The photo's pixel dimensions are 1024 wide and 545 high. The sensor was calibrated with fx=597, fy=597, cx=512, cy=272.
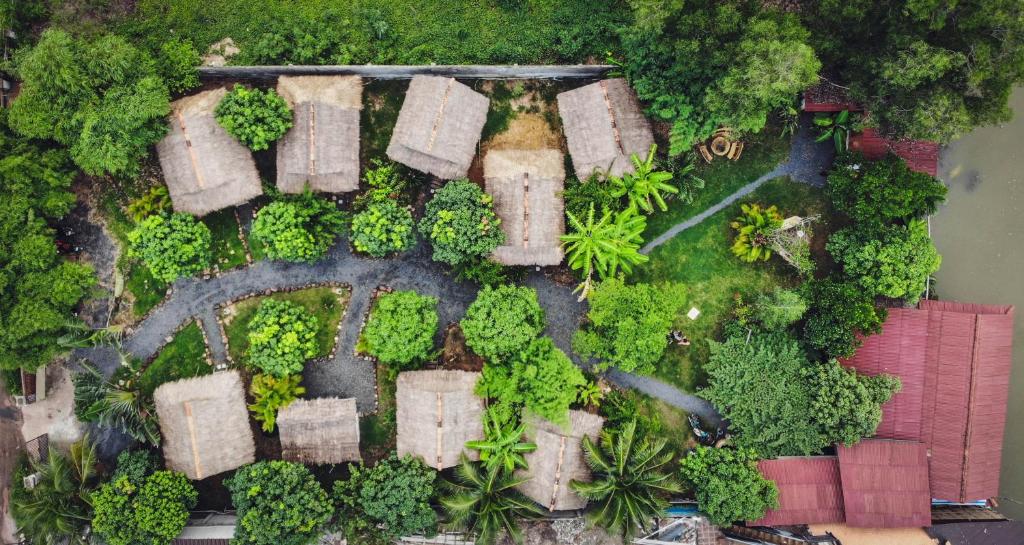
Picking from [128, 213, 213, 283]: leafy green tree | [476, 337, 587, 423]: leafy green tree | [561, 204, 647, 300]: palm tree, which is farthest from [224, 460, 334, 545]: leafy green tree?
[561, 204, 647, 300]: palm tree

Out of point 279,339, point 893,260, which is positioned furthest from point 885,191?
point 279,339

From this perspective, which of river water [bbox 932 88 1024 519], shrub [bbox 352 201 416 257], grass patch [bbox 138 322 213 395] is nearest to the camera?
shrub [bbox 352 201 416 257]

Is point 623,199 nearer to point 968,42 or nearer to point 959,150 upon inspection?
point 968,42

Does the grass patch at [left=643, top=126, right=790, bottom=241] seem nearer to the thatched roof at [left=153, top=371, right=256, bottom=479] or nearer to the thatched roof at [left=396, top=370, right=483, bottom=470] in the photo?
the thatched roof at [left=396, top=370, right=483, bottom=470]

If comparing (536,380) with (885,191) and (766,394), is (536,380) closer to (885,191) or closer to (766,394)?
(766,394)

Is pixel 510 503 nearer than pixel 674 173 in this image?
Yes

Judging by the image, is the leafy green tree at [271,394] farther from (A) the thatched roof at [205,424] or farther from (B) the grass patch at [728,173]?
(B) the grass patch at [728,173]

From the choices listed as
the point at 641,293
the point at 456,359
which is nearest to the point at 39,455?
the point at 456,359

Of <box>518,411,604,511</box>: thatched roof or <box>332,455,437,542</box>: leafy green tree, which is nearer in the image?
<box>332,455,437,542</box>: leafy green tree
